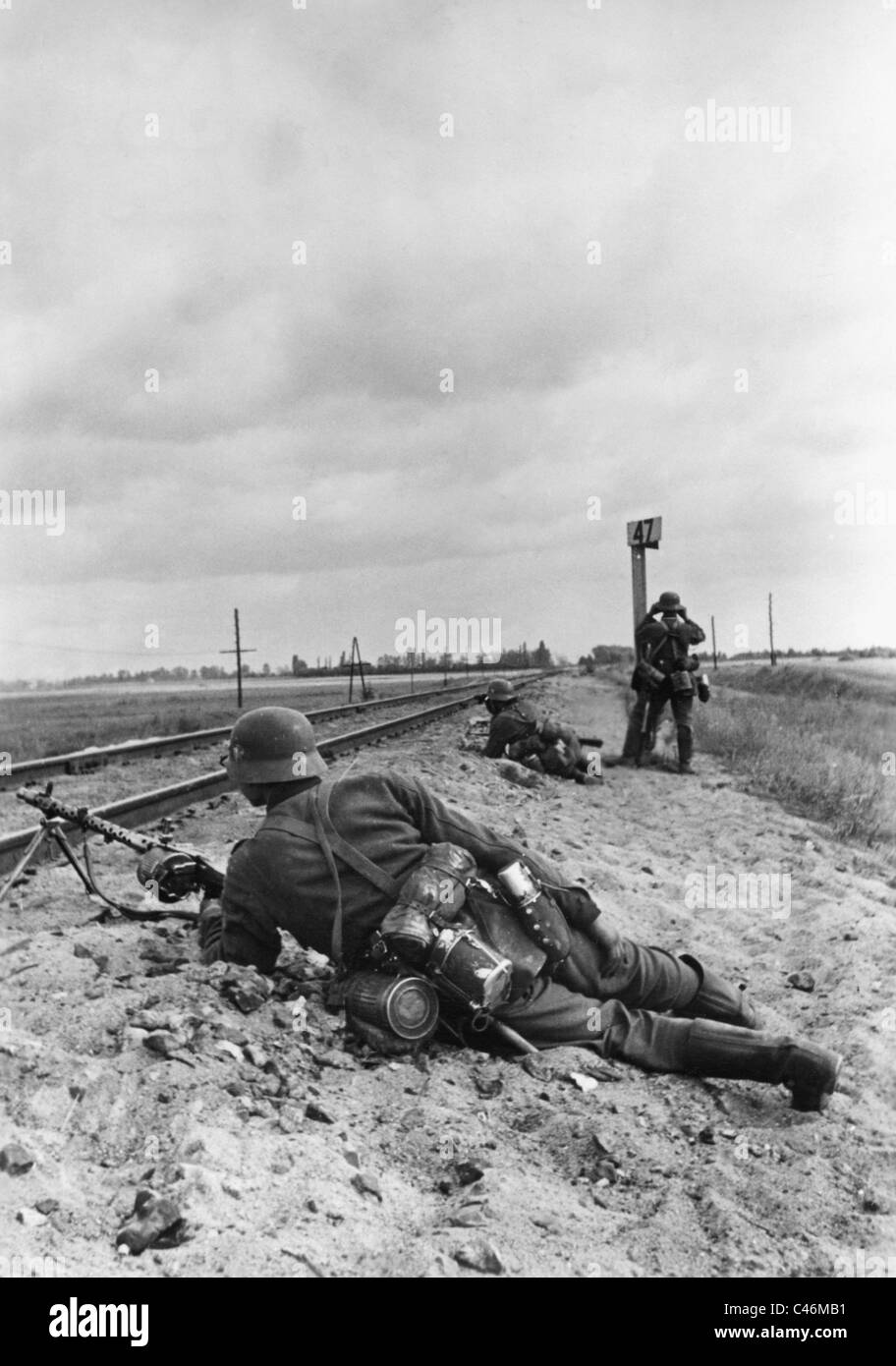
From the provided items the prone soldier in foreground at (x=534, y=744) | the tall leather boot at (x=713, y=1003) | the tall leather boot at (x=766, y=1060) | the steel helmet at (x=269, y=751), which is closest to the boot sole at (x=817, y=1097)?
the tall leather boot at (x=766, y=1060)

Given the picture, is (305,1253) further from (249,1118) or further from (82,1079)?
(82,1079)

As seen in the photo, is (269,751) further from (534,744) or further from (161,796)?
(534,744)

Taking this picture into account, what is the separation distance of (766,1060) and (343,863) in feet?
5.47

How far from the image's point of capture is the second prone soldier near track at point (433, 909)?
425cm

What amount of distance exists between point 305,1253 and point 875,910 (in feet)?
17.2

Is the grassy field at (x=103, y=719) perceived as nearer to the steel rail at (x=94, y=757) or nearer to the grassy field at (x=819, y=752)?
the steel rail at (x=94, y=757)

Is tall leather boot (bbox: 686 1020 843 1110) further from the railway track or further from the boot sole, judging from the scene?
the railway track

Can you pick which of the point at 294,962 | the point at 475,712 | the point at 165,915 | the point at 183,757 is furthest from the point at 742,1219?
the point at 475,712

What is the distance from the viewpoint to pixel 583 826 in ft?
31.1

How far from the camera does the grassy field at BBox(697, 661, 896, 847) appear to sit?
11.1 m

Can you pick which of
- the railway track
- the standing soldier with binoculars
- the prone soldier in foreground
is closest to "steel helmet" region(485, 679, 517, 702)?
the prone soldier in foreground

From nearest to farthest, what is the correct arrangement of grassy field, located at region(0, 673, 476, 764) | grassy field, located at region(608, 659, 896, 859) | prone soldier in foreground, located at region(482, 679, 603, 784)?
1. grassy field, located at region(608, 659, 896, 859)
2. prone soldier in foreground, located at region(482, 679, 603, 784)
3. grassy field, located at region(0, 673, 476, 764)

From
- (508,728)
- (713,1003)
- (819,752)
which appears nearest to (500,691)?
(508,728)

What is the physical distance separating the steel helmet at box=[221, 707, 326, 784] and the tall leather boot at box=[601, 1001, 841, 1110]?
1.50m
